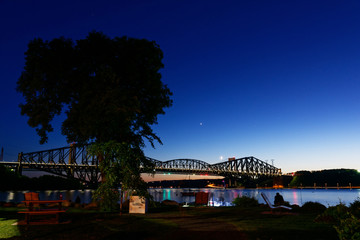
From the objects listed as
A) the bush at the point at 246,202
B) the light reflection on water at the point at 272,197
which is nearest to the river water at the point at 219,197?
the light reflection on water at the point at 272,197

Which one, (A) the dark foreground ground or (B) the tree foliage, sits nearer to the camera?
(A) the dark foreground ground

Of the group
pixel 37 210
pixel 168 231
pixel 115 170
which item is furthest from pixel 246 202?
pixel 37 210

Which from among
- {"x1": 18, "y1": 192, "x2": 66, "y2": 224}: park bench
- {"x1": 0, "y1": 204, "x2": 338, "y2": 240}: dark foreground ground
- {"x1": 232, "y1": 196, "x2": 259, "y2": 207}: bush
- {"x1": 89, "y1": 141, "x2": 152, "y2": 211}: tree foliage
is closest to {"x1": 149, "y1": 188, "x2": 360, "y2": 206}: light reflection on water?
{"x1": 232, "y1": 196, "x2": 259, "y2": 207}: bush

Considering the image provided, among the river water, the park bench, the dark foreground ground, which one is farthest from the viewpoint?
the river water

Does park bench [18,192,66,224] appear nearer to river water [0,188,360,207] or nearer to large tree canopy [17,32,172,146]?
large tree canopy [17,32,172,146]

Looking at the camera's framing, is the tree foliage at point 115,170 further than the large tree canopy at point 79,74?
No

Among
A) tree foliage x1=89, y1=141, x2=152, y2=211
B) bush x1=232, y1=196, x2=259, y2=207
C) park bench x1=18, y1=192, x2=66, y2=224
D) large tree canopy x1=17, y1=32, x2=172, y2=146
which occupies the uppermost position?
large tree canopy x1=17, y1=32, x2=172, y2=146

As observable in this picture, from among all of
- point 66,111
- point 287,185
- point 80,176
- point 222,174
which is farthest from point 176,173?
point 66,111

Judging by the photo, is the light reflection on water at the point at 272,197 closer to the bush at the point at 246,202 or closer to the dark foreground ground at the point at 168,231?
the bush at the point at 246,202

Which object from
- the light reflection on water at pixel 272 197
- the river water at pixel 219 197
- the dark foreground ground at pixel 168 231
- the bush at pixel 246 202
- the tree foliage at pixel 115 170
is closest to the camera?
the dark foreground ground at pixel 168 231

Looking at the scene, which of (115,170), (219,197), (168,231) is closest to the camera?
(168,231)

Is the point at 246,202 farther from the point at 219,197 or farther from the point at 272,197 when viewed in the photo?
the point at 272,197

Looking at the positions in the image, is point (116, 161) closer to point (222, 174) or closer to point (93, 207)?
point (93, 207)

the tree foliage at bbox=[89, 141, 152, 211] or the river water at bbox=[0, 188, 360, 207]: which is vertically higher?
the tree foliage at bbox=[89, 141, 152, 211]
